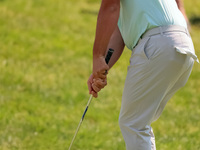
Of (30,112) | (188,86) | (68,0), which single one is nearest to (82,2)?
(68,0)

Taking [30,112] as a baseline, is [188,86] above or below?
below

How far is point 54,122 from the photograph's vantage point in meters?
5.45

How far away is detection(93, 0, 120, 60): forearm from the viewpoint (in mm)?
2877

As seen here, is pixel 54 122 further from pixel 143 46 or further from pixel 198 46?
pixel 198 46

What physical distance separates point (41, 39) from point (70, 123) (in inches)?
146

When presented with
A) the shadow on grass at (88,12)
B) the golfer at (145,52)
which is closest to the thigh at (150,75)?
the golfer at (145,52)

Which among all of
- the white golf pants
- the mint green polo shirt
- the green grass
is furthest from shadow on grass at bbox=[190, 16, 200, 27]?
the mint green polo shirt

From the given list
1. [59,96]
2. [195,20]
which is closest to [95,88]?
[59,96]

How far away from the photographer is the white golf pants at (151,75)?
288 cm

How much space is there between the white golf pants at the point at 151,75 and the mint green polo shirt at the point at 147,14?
44 mm

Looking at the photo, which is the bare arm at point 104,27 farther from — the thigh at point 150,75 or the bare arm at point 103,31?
the thigh at point 150,75

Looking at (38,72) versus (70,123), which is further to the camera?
(38,72)

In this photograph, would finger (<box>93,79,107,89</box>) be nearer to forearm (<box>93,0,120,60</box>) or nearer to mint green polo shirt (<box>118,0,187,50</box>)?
forearm (<box>93,0,120,60</box>)

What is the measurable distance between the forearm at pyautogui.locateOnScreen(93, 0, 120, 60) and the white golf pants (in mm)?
241
